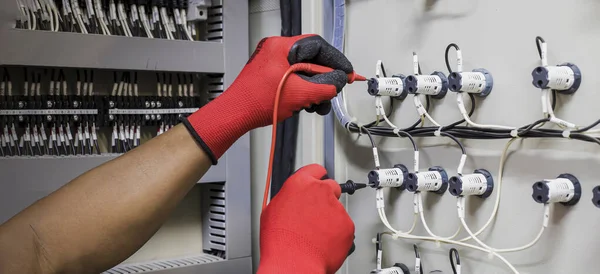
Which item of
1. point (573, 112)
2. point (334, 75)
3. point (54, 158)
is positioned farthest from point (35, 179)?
point (573, 112)

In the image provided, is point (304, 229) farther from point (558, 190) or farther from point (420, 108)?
point (558, 190)

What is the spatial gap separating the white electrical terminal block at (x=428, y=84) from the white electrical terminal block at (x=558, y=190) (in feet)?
1.09

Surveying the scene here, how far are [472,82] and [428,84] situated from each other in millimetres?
115

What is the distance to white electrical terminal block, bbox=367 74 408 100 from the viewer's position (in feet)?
4.84

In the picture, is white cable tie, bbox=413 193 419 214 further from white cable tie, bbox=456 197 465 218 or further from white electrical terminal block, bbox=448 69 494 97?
white electrical terminal block, bbox=448 69 494 97

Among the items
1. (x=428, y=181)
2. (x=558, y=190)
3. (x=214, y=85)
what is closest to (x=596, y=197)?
(x=558, y=190)

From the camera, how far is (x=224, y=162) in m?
1.79

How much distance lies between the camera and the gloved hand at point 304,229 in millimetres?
1289

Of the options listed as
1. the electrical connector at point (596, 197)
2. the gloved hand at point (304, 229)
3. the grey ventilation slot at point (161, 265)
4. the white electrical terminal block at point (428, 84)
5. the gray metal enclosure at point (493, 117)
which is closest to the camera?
the electrical connector at point (596, 197)

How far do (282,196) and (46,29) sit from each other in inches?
31.3

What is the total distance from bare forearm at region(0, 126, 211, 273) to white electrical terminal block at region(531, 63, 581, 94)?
638 mm

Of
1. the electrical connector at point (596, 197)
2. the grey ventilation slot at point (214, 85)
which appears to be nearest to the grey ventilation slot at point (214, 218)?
the grey ventilation slot at point (214, 85)

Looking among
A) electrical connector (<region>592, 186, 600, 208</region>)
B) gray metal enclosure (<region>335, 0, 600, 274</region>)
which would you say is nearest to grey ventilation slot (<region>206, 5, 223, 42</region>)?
gray metal enclosure (<region>335, 0, 600, 274</region>)

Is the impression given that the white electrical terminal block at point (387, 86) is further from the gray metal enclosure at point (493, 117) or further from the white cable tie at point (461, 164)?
the white cable tie at point (461, 164)
